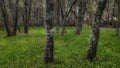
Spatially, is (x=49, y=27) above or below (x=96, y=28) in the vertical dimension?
above

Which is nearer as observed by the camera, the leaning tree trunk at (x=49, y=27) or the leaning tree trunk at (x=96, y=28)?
the leaning tree trunk at (x=49, y=27)

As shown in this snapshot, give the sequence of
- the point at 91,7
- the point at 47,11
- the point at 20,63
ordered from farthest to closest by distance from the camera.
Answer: the point at 91,7 < the point at 20,63 < the point at 47,11

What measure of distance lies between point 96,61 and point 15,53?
6.66 meters

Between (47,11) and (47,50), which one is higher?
(47,11)

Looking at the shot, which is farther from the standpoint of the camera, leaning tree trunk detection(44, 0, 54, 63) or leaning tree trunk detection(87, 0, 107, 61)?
leaning tree trunk detection(87, 0, 107, 61)

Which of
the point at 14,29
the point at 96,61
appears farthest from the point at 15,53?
the point at 14,29

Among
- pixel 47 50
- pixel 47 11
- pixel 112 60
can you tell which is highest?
pixel 47 11

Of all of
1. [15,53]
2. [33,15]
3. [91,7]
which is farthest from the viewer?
[33,15]

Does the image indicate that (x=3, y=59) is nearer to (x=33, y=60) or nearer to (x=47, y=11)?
(x=33, y=60)

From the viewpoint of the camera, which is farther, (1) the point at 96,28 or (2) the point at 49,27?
(1) the point at 96,28

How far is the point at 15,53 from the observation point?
59.4ft

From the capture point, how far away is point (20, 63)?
1496 cm

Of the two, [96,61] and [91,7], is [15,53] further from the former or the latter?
[91,7]

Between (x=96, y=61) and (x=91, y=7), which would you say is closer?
(x=96, y=61)
